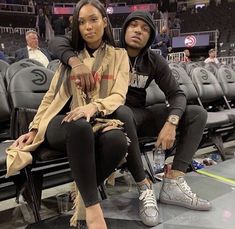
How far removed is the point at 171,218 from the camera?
1509mm

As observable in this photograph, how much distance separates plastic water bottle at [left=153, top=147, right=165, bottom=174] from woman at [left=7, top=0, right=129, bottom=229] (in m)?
0.41

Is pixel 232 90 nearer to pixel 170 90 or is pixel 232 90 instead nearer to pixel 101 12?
pixel 170 90

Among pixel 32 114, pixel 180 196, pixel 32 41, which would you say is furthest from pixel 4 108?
pixel 32 41

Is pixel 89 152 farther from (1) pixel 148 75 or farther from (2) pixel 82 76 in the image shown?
(1) pixel 148 75

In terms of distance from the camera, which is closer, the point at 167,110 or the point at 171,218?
the point at 171,218

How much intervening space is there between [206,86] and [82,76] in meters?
1.81

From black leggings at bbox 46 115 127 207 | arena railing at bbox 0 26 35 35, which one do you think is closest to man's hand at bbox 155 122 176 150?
black leggings at bbox 46 115 127 207

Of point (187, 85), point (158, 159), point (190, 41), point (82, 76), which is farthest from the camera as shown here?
point (190, 41)

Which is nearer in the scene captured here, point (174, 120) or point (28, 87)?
point (174, 120)

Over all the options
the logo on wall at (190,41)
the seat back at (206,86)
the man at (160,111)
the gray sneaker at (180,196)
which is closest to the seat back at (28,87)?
the man at (160,111)

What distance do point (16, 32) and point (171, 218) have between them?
40.3ft

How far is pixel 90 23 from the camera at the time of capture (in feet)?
4.83

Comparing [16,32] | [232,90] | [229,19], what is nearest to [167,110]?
[232,90]

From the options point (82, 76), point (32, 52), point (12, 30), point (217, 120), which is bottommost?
point (217, 120)
